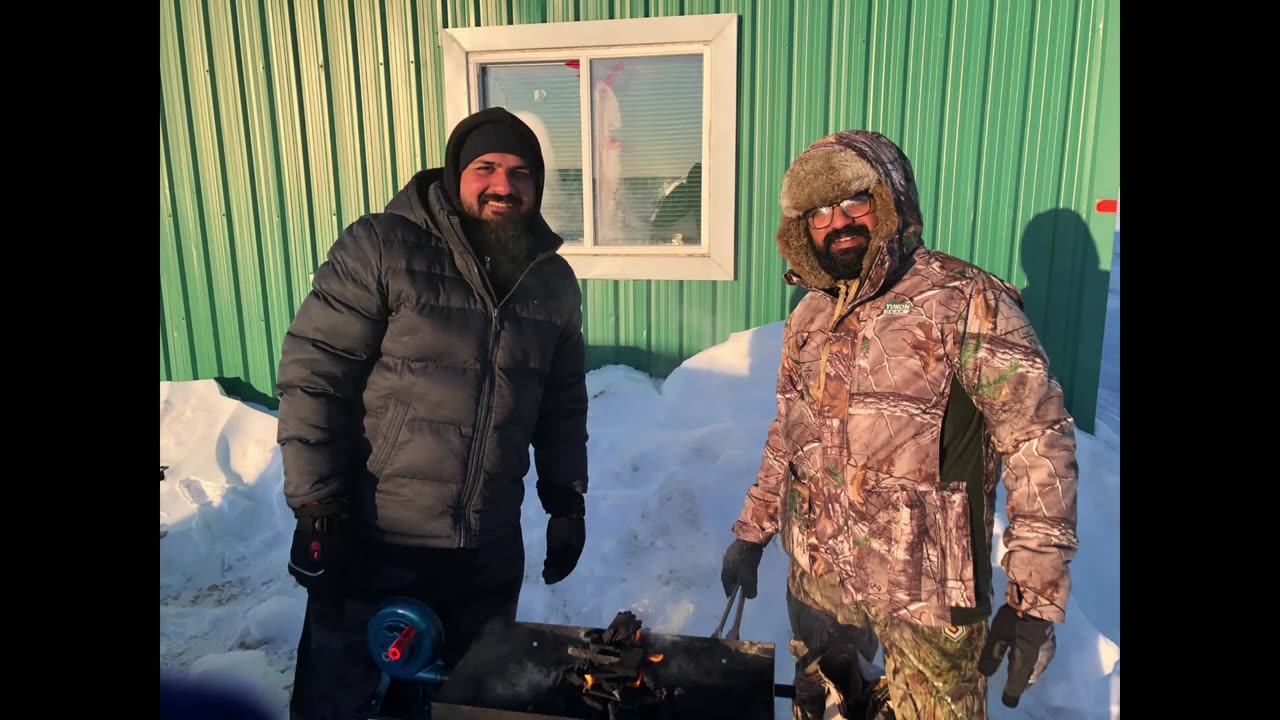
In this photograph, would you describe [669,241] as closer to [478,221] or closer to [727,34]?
[727,34]

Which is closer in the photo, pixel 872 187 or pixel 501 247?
pixel 872 187

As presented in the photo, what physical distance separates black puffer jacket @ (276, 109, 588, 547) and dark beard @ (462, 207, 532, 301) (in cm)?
5

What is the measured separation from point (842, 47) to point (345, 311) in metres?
3.50

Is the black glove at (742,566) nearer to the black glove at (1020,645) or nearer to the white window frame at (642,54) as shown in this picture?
the black glove at (1020,645)

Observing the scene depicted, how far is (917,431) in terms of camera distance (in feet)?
5.49

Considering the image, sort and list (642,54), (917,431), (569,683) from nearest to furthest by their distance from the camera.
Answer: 1. (569,683)
2. (917,431)
3. (642,54)

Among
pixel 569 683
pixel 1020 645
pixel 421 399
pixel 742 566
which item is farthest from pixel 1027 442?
pixel 421 399

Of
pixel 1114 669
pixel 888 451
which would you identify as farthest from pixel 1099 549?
pixel 888 451

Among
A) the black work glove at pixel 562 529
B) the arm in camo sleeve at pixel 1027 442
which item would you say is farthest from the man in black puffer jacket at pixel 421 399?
the arm in camo sleeve at pixel 1027 442

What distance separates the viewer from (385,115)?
4293 mm

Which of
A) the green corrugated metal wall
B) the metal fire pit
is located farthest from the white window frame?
the metal fire pit

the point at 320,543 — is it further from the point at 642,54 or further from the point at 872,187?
the point at 642,54

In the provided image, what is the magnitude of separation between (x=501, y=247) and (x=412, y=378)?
1.82 ft

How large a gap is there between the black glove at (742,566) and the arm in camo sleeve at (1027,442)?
0.81 metres
